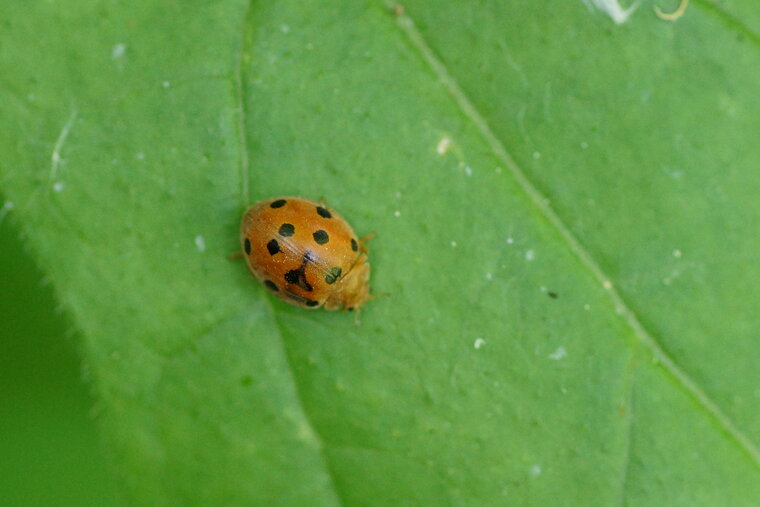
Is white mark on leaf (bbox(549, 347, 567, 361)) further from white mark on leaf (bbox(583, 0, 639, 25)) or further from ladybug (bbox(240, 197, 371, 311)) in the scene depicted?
white mark on leaf (bbox(583, 0, 639, 25))

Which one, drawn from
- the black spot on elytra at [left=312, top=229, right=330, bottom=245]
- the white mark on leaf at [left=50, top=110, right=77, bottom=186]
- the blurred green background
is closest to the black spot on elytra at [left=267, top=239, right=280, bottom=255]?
the black spot on elytra at [left=312, top=229, right=330, bottom=245]

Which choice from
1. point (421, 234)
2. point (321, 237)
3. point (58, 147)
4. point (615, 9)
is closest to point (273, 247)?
point (321, 237)

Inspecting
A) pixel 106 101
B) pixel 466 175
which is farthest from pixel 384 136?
pixel 106 101

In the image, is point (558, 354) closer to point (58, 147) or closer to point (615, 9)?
point (615, 9)

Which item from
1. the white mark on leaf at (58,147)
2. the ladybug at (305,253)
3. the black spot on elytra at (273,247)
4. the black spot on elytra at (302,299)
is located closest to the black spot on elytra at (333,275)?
the ladybug at (305,253)

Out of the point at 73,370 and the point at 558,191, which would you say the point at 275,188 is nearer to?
the point at 558,191

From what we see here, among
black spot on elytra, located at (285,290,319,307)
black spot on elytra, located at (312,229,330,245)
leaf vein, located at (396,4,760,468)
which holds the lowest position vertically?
black spot on elytra, located at (285,290,319,307)
